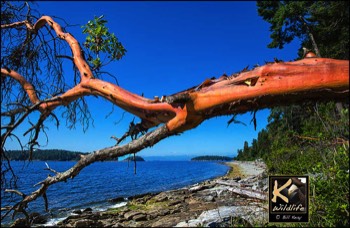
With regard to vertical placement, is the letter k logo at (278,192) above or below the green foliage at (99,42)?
below

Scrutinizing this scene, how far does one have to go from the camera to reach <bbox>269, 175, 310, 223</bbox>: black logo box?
16.9 ft

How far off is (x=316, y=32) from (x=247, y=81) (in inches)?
893

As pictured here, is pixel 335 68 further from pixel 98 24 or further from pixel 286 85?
pixel 98 24

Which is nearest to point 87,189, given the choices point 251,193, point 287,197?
point 251,193

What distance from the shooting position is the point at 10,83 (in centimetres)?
499

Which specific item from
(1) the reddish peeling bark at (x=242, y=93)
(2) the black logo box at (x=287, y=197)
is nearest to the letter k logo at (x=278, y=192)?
(2) the black logo box at (x=287, y=197)

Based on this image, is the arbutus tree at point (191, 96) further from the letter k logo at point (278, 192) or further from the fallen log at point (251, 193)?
the fallen log at point (251, 193)

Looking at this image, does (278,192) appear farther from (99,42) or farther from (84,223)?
(84,223)

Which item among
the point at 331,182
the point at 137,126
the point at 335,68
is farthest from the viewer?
the point at 331,182

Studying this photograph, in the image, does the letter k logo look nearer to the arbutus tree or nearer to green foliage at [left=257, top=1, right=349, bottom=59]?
the arbutus tree

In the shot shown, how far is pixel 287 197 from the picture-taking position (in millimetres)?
5352

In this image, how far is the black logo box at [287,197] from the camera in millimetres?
5150

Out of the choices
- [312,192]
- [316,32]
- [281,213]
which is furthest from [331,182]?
[316,32]

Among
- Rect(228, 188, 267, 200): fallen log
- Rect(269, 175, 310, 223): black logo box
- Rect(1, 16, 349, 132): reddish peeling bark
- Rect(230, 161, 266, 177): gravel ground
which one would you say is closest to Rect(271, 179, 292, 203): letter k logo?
Rect(269, 175, 310, 223): black logo box
